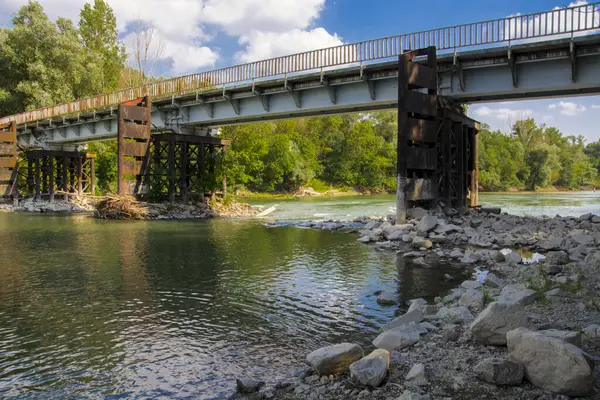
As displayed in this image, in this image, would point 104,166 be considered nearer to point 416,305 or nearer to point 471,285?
point 471,285

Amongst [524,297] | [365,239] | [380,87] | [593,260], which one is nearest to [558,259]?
[593,260]

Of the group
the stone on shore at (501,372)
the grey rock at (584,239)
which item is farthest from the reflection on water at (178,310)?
the grey rock at (584,239)

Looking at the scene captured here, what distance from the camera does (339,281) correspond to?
12.1m

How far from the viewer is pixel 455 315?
765 centimetres

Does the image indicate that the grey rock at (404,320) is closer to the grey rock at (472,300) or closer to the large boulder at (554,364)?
the grey rock at (472,300)

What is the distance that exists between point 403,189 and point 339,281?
36.1 ft

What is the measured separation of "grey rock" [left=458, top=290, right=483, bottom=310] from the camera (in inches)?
328

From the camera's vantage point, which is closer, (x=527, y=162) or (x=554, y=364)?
(x=554, y=364)

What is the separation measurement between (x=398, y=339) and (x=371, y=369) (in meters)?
1.41

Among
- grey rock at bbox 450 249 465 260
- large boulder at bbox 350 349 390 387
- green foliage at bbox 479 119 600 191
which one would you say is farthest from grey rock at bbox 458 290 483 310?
green foliage at bbox 479 119 600 191

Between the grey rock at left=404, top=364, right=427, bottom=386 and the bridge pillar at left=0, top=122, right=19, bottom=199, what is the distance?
5048cm

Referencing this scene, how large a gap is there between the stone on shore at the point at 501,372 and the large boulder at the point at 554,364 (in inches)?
4.5

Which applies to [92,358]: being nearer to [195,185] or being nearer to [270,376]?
[270,376]

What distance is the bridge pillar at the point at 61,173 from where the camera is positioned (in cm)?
4588
